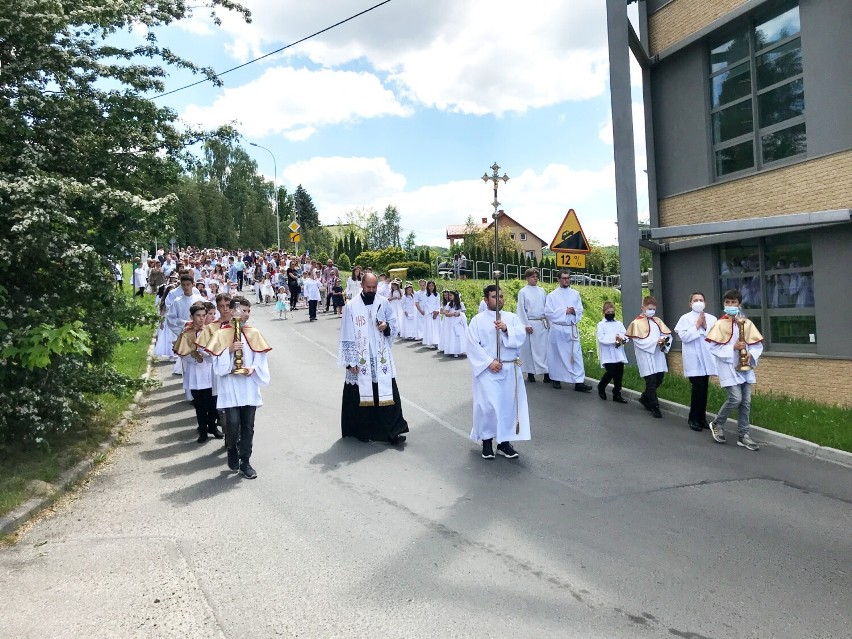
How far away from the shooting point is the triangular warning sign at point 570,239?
44.4 ft

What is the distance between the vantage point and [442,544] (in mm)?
5723

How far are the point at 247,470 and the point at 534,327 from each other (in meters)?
8.48

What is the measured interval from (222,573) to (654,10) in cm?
1619

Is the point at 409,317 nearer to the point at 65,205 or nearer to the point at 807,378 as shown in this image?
the point at 807,378

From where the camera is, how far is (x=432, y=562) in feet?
17.6

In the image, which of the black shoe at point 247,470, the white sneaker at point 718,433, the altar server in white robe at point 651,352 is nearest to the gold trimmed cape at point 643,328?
the altar server in white robe at point 651,352

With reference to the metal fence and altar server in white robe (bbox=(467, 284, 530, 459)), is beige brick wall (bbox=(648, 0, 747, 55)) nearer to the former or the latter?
altar server in white robe (bbox=(467, 284, 530, 459))

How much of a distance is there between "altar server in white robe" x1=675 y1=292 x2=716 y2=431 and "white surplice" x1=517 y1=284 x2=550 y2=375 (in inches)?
172

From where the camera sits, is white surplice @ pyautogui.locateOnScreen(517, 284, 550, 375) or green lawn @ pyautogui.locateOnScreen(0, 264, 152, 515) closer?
green lawn @ pyautogui.locateOnScreen(0, 264, 152, 515)

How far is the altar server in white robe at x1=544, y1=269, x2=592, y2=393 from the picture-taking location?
1395cm

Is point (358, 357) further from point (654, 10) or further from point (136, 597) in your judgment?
point (654, 10)

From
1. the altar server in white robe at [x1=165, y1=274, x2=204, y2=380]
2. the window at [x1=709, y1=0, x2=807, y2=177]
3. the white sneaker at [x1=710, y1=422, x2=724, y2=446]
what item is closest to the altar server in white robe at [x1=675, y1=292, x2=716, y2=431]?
the white sneaker at [x1=710, y1=422, x2=724, y2=446]

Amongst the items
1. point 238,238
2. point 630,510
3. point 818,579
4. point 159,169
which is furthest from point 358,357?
point 238,238

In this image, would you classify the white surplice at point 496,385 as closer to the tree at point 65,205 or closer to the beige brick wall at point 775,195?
the tree at point 65,205
